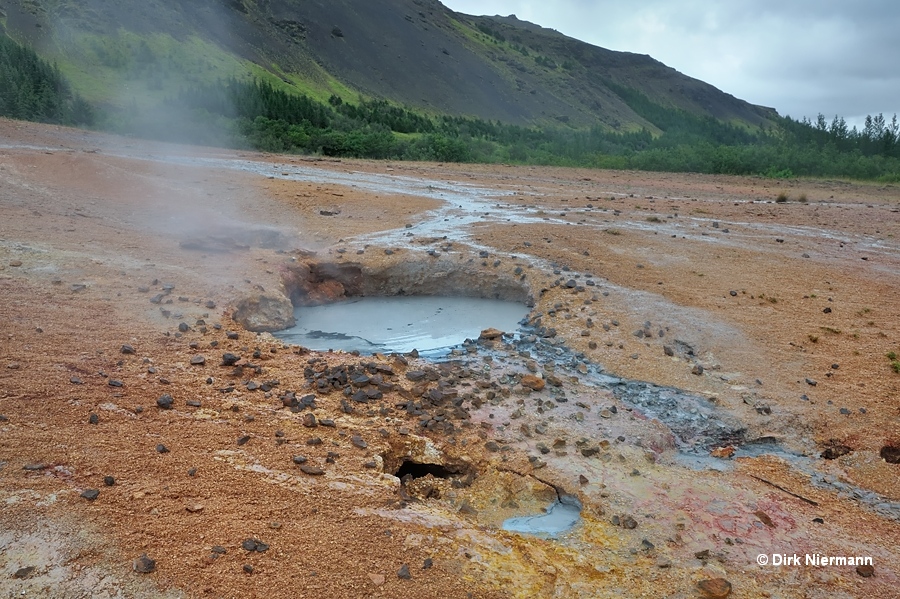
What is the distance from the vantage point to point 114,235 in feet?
25.8

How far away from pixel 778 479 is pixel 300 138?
21868 mm

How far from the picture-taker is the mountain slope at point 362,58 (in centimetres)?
2716

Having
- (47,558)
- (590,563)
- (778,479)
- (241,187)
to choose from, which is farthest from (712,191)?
(47,558)

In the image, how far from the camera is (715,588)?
3.10 m

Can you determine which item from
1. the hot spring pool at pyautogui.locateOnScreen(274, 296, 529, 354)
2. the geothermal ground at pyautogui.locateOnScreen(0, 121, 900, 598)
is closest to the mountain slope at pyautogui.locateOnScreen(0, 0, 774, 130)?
the geothermal ground at pyautogui.locateOnScreen(0, 121, 900, 598)

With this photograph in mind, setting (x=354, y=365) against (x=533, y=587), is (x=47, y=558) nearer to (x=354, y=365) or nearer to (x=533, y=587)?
(x=533, y=587)

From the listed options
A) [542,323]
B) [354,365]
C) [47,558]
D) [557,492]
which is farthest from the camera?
[542,323]

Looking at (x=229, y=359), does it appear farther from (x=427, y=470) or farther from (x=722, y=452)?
(x=722, y=452)

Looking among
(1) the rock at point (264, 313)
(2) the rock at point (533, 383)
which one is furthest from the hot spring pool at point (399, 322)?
(2) the rock at point (533, 383)

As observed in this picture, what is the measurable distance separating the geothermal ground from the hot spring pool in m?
0.24

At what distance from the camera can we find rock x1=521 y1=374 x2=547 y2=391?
5.12 m

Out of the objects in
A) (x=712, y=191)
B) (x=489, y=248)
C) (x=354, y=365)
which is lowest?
(x=354, y=365)

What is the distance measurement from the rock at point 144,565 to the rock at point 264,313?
3614mm

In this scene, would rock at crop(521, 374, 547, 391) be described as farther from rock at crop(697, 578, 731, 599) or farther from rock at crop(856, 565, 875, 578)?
rock at crop(856, 565, 875, 578)
